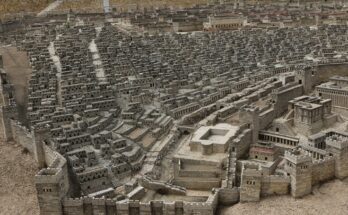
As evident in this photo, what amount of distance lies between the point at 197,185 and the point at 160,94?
565 inches

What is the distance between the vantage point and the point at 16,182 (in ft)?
84.1

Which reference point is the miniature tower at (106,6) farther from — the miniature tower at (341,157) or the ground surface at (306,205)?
the ground surface at (306,205)

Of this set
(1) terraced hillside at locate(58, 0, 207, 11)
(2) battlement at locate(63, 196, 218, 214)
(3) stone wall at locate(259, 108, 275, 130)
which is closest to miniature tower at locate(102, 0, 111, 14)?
(1) terraced hillside at locate(58, 0, 207, 11)

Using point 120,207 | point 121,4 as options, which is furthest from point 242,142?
point 121,4

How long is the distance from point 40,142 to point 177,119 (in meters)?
12.1

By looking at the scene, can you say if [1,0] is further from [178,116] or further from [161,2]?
[178,116]

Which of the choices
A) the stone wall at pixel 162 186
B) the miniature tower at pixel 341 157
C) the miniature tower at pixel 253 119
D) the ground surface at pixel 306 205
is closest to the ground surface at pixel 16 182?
the stone wall at pixel 162 186

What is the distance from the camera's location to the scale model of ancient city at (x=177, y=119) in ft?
72.1

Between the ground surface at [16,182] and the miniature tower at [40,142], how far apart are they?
0.50 metres

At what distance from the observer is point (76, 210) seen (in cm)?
2130

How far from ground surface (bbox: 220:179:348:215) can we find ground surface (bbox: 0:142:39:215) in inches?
410

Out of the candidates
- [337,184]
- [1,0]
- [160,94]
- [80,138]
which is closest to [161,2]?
[1,0]

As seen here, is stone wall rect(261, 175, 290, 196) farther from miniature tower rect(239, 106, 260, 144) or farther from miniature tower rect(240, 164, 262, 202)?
miniature tower rect(239, 106, 260, 144)

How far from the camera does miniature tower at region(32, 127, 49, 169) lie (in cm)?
2655
